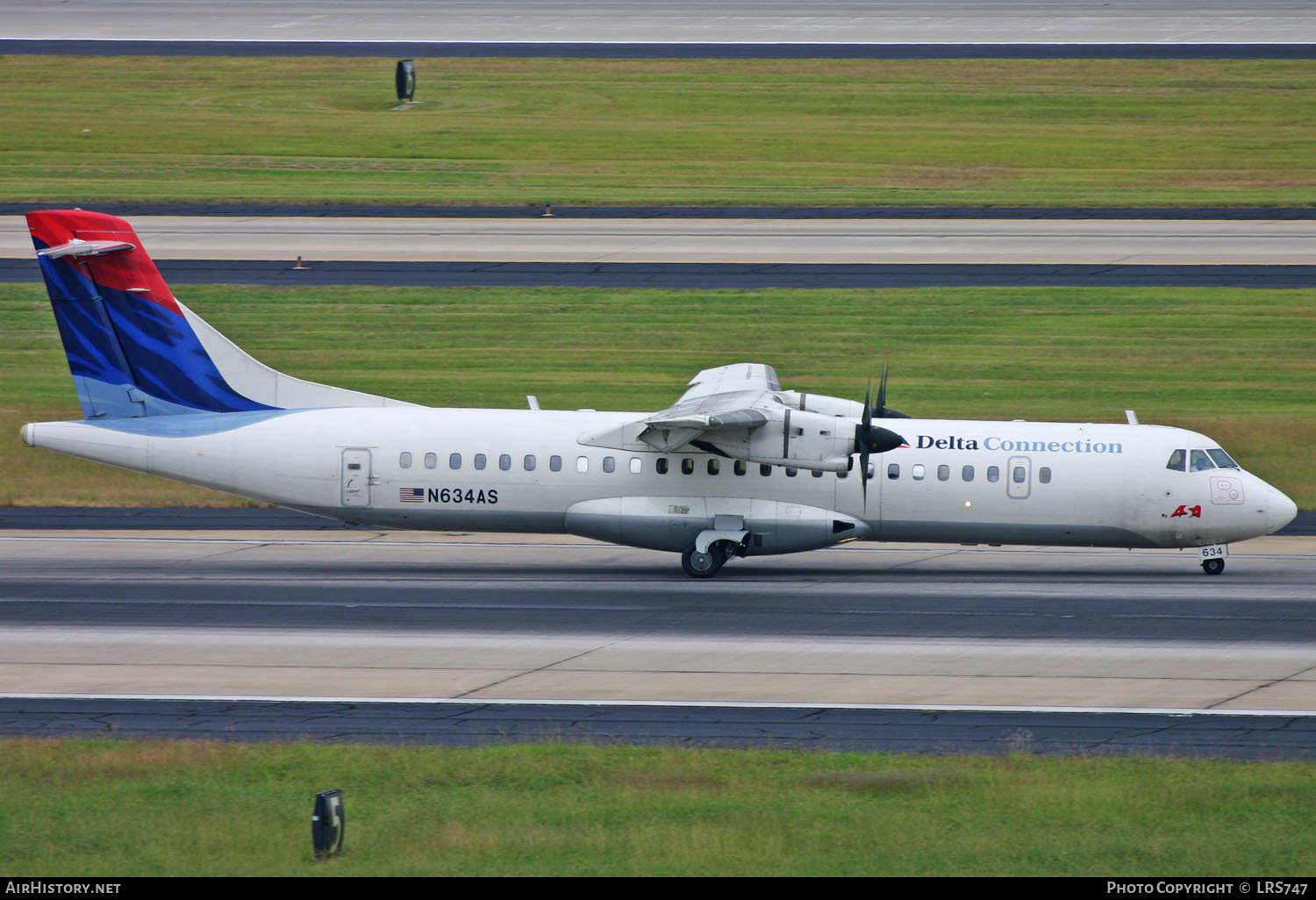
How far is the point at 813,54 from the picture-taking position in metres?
76.3

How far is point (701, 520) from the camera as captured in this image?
28.8 metres

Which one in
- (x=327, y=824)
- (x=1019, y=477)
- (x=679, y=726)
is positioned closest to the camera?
(x=327, y=824)

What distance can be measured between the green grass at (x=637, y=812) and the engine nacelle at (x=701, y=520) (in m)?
10.6

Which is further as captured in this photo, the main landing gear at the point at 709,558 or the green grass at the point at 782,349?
the green grass at the point at 782,349

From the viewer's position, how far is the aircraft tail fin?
28875mm

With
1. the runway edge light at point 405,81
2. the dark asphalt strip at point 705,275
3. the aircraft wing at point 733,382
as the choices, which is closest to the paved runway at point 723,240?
the dark asphalt strip at point 705,275

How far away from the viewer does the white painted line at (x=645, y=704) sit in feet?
65.9

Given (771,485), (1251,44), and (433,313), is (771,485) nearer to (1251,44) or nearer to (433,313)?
(433,313)

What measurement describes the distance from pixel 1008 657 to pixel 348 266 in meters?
33.3

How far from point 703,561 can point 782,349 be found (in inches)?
662

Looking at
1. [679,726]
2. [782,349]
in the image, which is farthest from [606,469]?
[782,349]

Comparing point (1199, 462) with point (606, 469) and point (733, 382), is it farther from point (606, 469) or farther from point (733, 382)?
point (606, 469)

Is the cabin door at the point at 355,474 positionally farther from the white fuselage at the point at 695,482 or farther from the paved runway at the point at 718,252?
the paved runway at the point at 718,252

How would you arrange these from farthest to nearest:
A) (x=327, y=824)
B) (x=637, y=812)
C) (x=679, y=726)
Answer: (x=679, y=726) < (x=637, y=812) < (x=327, y=824)
